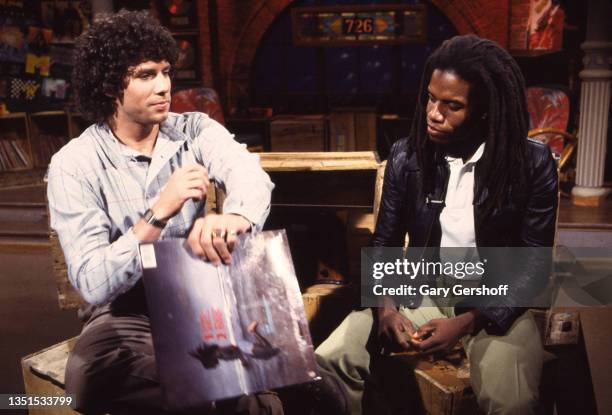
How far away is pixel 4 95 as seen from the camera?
228 inches

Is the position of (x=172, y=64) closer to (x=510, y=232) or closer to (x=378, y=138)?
(x=510, y=232)

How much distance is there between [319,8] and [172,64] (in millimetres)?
5618

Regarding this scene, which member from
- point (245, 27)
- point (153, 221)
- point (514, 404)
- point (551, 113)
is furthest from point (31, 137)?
point (514, 404)

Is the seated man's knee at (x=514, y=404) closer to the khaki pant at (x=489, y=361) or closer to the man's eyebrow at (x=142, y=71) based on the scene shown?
the khaki pant at (x=489, y=361)

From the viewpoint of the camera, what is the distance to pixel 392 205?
1.75m

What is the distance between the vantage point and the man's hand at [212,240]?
3.54 ft

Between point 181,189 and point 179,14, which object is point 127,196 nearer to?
point 181,189

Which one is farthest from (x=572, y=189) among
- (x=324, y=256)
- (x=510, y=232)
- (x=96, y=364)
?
(x=96, y=364)

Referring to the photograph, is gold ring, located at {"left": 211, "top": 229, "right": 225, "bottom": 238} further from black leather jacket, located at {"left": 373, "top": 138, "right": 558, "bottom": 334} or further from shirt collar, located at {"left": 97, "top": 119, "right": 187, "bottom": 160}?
black leather jacket, located at {"left": 373, "top": 138, "right": 558, "bottom": 334}

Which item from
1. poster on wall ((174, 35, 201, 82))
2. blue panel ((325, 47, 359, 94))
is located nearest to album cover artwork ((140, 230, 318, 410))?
poster on wall ((174, 35, 201, 82))

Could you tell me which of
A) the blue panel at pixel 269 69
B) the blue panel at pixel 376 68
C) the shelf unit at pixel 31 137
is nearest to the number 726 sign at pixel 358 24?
the blue panel at pixel 376 68

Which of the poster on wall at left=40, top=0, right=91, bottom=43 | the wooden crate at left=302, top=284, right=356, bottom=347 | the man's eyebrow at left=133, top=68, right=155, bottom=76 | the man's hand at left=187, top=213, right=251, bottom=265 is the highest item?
the poster on wall at left=40, top=0, right=91, bottom=43

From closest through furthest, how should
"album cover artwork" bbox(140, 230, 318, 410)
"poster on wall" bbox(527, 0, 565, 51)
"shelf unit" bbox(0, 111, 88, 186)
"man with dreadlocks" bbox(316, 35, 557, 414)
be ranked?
"album cover artwork" bbox(140, 230, 318, 410), "man with dreadlocks" bbox(316, 35, 557, 414), "poster on wall" bbox(527, 0, 565, 51), "shelf unit" bbox(0, 111, 88, 186)

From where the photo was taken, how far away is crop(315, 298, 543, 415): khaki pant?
4.52 ft
